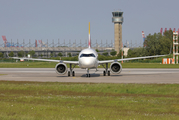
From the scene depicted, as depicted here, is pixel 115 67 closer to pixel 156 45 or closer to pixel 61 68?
pixel 61 68

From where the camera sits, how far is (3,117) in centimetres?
1006

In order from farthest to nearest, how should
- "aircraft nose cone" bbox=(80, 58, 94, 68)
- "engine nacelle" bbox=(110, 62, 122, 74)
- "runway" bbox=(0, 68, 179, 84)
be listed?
"engine nacelle" bbox=(110, 62, 122, 74), "aircraft nose cone" bbox=(80, 58, 94, 68), "runway" bbox=(0, 68, 179, 84)

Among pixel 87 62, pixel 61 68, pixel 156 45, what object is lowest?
pixel 61 68

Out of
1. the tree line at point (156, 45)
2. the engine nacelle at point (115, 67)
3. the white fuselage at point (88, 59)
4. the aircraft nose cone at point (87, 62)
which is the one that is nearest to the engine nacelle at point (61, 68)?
the white fuselage at point (88, 59)

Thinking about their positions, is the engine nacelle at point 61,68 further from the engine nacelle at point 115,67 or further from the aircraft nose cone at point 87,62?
the engine nacelle at point 115,67

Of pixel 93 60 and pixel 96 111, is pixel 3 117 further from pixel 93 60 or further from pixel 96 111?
pixel 93 60

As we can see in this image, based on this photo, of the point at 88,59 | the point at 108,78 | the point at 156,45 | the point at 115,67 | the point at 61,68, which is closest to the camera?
the point at 108,78

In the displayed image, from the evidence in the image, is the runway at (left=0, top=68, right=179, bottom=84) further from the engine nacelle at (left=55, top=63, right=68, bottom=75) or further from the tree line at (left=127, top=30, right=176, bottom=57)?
the tree line at (left=127, top=30, right=176, bottom=57)

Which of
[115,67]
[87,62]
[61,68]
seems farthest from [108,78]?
[61,68]

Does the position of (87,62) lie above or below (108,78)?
above

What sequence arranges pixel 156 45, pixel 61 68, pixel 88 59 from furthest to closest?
1. pixel 156 45
2. pixel 61 68
3. pixel 88 59

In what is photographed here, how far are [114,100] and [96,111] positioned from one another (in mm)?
3337

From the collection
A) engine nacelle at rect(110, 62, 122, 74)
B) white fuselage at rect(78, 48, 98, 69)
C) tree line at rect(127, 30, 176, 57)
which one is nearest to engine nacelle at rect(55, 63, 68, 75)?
white fuselage at rect(78, 48, 98, 69)

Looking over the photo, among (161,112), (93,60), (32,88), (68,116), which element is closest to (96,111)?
(68,116)
